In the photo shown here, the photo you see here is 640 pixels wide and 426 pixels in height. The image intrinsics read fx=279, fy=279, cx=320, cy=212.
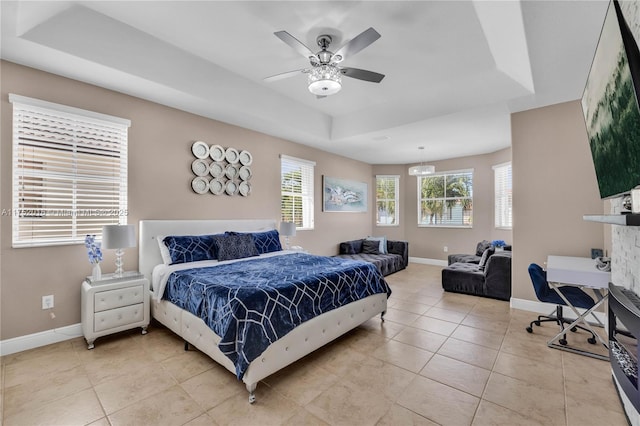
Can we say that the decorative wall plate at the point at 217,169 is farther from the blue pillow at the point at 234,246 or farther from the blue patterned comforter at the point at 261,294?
the blue patterned comforter at the point at 261,294

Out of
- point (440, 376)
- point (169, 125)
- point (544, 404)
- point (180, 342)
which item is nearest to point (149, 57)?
point (169, 125)

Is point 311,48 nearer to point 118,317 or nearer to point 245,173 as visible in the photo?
point 245,173

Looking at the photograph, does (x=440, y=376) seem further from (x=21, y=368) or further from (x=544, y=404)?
(x=21, y=368)

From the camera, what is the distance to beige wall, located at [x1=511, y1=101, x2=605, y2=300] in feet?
11.1

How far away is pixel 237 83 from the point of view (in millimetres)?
3660

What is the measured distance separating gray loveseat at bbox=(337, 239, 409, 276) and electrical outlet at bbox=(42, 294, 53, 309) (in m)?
4.52

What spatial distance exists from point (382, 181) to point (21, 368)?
7.16 m

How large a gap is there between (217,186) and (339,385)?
3.10 meters

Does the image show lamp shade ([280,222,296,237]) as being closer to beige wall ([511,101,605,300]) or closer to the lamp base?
the lamp base

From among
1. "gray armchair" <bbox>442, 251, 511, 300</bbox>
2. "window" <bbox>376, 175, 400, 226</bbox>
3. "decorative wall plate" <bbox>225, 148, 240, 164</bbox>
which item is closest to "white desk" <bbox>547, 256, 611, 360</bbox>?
"gray armchair" <bbox>442, 251, 511, 300</bbox>

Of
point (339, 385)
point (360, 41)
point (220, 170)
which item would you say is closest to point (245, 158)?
point (220, 170)

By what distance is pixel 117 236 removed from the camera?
2.83 metres

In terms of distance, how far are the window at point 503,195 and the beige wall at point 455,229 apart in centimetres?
12

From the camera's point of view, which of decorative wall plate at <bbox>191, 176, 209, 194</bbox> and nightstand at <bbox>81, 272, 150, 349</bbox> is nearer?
nightstand at <bbox>81, 272, 150, 349</bbox>
